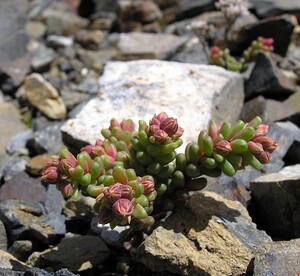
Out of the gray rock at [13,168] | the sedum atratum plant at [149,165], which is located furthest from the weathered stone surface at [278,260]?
the gray rock at [13,168]

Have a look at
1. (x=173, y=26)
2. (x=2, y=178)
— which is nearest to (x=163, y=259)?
(x=2, y=178)

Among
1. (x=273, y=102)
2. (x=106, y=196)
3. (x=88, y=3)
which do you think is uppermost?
(x=106, y=196)

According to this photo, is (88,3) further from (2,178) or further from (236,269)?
(236,269)

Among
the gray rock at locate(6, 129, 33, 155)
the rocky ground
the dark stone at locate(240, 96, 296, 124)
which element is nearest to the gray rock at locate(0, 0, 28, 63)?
the rocky ground

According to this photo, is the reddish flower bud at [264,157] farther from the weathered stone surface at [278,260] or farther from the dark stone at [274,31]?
the dark stone at [274,31]

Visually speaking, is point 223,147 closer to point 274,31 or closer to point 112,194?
point 112,194

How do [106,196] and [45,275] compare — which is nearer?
[45,275]

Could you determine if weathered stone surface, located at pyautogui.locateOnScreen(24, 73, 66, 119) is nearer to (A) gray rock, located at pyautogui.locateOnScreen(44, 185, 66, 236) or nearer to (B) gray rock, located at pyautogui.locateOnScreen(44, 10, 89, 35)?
(A) gray rock, located at pyautogui.locateOnScreen(44, 185, 66, 236)
